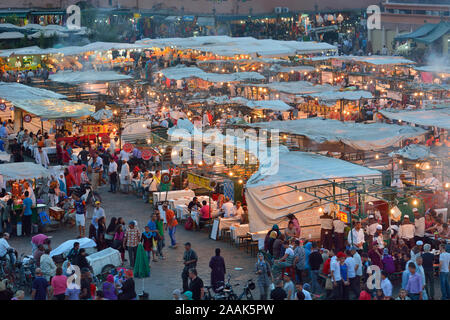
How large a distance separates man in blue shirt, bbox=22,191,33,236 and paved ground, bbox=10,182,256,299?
28 centimetres

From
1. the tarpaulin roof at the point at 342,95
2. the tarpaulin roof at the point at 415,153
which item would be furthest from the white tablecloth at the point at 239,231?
the tarpaulin roof at the point at 342,95

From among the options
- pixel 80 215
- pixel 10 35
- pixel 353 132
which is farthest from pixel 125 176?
pixel 10 35

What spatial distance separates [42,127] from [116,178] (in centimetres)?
552

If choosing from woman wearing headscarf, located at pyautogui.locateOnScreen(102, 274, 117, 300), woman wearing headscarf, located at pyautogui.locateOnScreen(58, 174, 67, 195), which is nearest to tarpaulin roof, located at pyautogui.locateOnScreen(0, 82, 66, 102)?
woman wearing headscarf, located at pyautogui.locateOnScreen(58, 174, 67, 195)

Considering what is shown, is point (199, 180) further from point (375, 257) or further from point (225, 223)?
point (375, 257)

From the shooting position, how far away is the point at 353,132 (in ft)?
60.0

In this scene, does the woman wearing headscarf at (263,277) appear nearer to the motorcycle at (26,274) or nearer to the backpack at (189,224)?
the motorcycle at (26,274)

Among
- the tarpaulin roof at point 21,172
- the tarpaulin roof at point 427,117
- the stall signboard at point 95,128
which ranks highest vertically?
the tarpaulin roof at point 427,117

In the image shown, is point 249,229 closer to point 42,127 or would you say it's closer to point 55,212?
point 55,212

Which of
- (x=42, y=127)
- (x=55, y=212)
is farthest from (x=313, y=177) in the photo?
(x=42, y=127)

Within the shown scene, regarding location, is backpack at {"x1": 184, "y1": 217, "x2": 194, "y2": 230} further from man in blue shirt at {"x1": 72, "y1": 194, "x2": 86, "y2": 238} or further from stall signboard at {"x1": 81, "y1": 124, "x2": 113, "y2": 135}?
stall signboard at {"x1": 81, "y1": 124, "x2": 113, "y2": 135}

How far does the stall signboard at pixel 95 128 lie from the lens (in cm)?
2492

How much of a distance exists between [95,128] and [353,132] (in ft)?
32.5

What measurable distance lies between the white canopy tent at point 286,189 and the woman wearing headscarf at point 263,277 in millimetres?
2464
